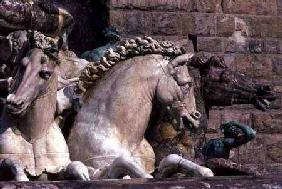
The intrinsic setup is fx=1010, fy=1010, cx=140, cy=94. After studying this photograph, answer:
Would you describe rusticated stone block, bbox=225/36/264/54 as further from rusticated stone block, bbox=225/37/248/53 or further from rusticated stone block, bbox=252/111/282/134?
rusticated stone block, bbox=252/111/282/134

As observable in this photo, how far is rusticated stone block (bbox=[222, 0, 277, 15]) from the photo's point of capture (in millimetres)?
11172

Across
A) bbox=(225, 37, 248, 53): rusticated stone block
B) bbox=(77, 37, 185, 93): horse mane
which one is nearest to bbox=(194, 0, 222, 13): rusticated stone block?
bbox=(225, 37, 248, 53): rusticated stone block

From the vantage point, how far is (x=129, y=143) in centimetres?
673

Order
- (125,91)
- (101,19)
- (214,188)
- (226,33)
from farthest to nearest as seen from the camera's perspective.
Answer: (226,33) → (101,19) → (125,91) → (214,188)

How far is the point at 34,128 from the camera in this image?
6480 millimetres

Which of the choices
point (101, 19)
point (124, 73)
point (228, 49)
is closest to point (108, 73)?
point (124, 73)

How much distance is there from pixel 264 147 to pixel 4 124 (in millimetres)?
4696

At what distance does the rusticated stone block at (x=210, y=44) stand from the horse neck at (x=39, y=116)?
4456mm

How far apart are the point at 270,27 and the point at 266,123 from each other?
120 centimetres

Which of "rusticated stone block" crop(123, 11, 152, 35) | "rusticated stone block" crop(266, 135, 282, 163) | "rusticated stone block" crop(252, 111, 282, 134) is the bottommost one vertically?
"rusticated stone block" crop(266, 135, 282, 163)

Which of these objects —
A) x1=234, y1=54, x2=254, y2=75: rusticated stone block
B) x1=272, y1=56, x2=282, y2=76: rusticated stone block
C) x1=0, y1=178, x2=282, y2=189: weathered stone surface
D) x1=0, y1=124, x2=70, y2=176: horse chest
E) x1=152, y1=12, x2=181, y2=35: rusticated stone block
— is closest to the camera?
x1=0, y1=178, x2=282, y2=189: weathered stone surface

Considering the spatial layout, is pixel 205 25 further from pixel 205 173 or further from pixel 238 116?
pixel 205 173

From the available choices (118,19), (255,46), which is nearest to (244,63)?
(255,46)

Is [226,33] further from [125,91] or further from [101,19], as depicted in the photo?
[125,91]
